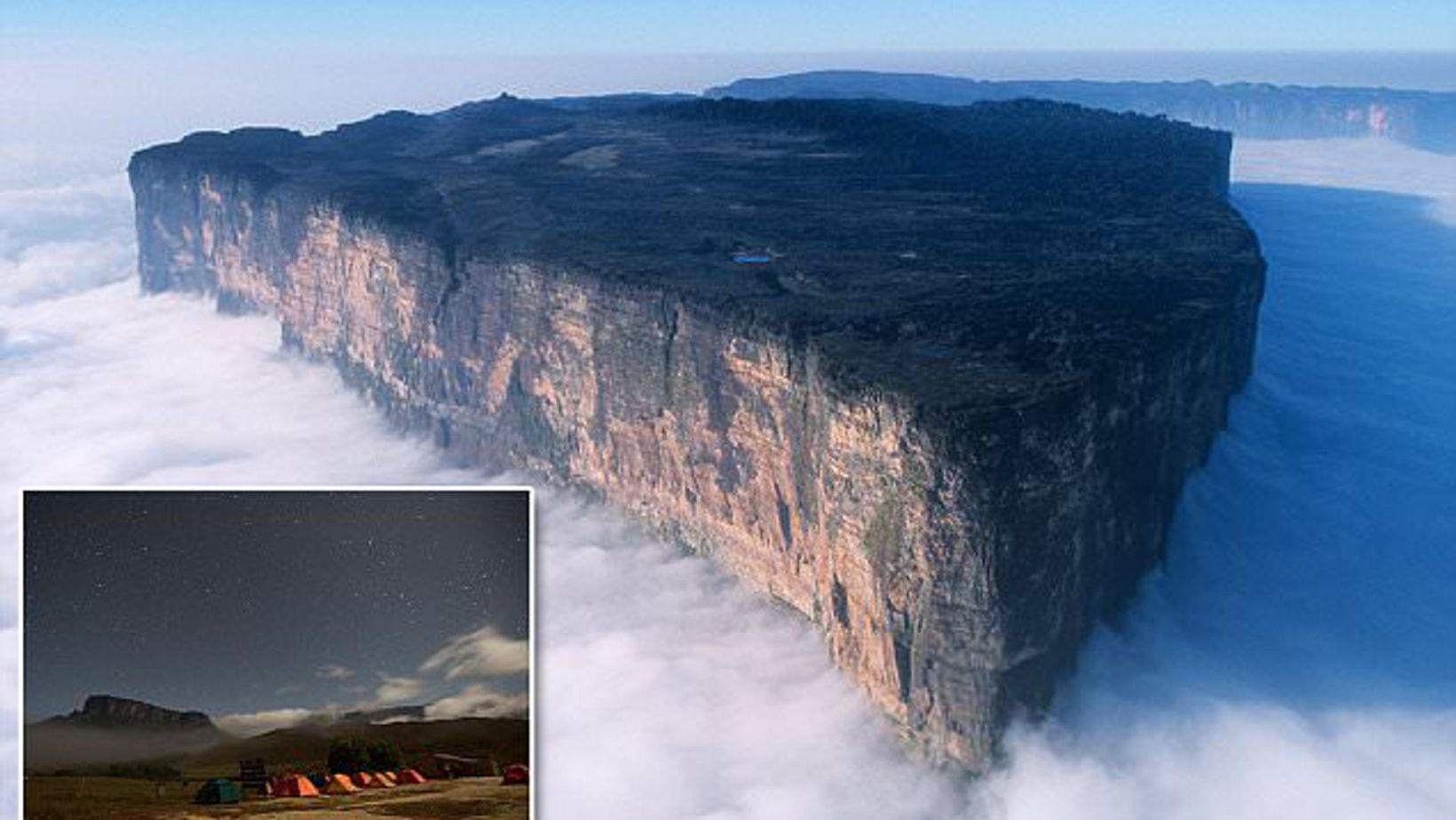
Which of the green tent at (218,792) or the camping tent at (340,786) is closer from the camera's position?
the green tent at (218,792)

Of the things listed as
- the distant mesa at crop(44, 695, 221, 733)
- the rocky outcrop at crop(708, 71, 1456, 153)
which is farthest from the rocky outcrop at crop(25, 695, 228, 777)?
the rocky outcrop at crop(708, 71, 1456, 153)

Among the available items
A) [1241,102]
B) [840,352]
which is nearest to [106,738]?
[840,352]

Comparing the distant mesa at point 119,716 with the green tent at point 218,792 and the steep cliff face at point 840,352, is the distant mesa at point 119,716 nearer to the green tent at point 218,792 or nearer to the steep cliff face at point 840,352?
the green tent at point 218,792

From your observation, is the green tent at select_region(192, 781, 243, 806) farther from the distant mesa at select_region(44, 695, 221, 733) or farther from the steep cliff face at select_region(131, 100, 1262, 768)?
the steep cliff face at select_region(131, 100, 1262, 768)

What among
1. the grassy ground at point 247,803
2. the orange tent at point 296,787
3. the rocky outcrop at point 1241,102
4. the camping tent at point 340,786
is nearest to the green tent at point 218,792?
the grassy ground at point 247,803

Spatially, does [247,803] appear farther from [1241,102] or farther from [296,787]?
[1241,102]
